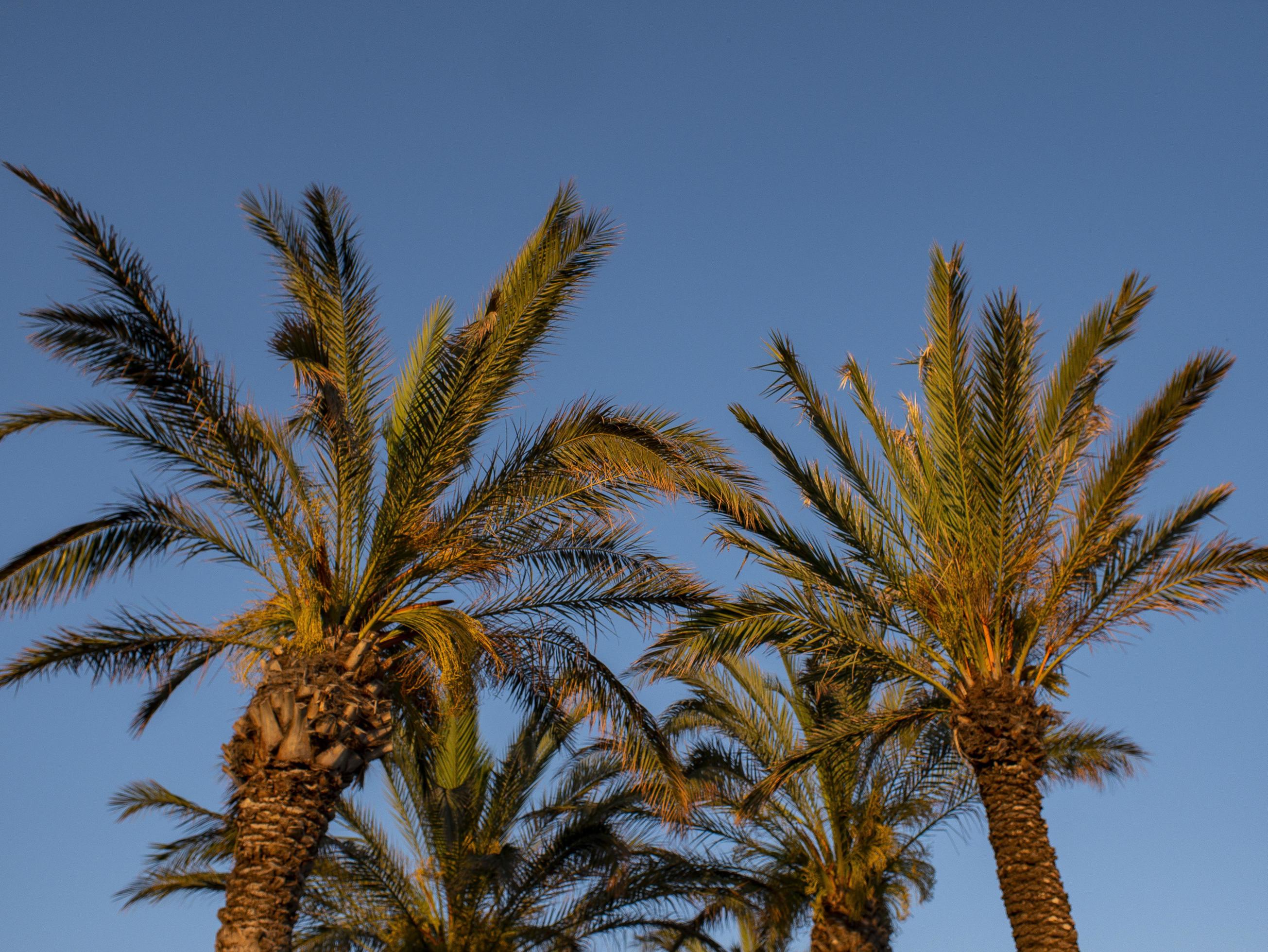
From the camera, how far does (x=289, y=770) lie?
895 centimetres

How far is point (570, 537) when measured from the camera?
10.7 meters

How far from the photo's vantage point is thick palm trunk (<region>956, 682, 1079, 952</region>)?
9.23 m

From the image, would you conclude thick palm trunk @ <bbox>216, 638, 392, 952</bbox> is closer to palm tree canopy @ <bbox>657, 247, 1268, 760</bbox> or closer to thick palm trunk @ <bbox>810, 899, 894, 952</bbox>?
palm tree canopy @ <bbox>657, 247, 1268, 760</bbox>

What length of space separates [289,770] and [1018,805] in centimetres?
614

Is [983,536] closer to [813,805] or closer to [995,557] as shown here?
[995,557]

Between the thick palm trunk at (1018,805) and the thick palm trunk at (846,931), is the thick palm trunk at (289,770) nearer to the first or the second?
the thick palm trunk at (1018,805)

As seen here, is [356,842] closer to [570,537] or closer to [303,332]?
[570,537]

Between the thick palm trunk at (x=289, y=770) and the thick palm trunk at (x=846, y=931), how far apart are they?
850 cm

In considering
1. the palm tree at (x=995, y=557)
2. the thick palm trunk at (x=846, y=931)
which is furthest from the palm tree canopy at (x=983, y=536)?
the thick palm trunk at (x=846, y=931)

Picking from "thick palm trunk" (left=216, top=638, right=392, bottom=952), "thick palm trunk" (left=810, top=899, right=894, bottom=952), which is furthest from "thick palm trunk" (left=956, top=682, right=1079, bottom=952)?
"thick palm trunk" (left=810, top=899, right=894, bottom=952)

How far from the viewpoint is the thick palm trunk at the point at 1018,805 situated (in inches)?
364

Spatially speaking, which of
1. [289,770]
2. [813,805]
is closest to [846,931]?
[813,805]

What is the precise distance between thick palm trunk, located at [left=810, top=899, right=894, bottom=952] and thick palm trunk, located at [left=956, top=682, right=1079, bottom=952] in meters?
6.21

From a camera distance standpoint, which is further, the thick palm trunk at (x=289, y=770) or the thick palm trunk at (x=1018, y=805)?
the thick palm trunk at (x=1018, y=805)
